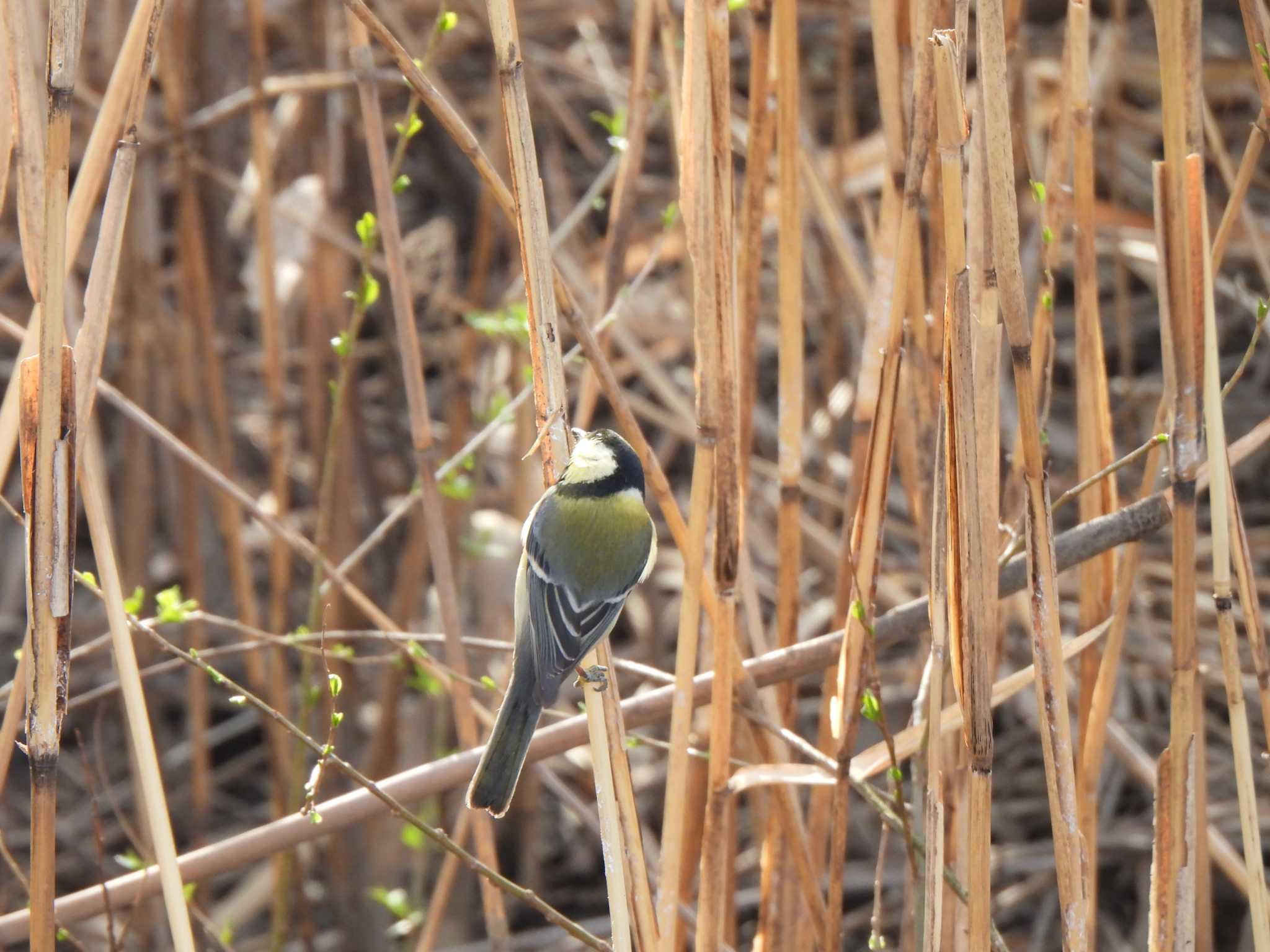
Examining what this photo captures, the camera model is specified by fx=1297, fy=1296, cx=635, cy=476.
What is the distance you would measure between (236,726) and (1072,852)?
273cm

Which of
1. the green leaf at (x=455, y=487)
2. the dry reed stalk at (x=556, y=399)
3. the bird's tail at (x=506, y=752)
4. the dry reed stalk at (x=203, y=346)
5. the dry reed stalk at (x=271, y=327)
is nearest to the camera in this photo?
the dry reed stalk at (x=556, y=399)

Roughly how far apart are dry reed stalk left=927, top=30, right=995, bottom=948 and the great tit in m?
0.49

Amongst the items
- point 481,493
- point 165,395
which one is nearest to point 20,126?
point 165,395

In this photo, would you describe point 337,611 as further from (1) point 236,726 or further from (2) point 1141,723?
(2) point 1141,723

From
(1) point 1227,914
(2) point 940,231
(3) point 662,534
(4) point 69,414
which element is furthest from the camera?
(3) point 662,534

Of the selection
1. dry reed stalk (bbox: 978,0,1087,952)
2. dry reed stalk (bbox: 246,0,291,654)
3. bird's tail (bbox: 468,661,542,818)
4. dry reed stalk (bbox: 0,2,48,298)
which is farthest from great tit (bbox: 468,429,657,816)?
dry reed stalk (bbox: 246,0,291,654)

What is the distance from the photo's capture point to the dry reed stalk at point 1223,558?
1.37 meters

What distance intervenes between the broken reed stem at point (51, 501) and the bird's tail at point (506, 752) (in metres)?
0.52

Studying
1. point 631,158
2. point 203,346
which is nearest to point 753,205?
point 631,158

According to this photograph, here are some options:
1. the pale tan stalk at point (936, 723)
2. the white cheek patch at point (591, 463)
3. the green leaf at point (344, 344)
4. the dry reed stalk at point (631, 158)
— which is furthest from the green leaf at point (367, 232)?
the pale tan stalk at point (936, 723)

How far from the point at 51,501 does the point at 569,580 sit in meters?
0.97

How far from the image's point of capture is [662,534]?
3.89 metres

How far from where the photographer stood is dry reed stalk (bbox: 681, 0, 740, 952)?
4.89 ft

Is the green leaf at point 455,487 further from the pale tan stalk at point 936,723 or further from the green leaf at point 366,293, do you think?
the pale tan stalk at point 936,723
